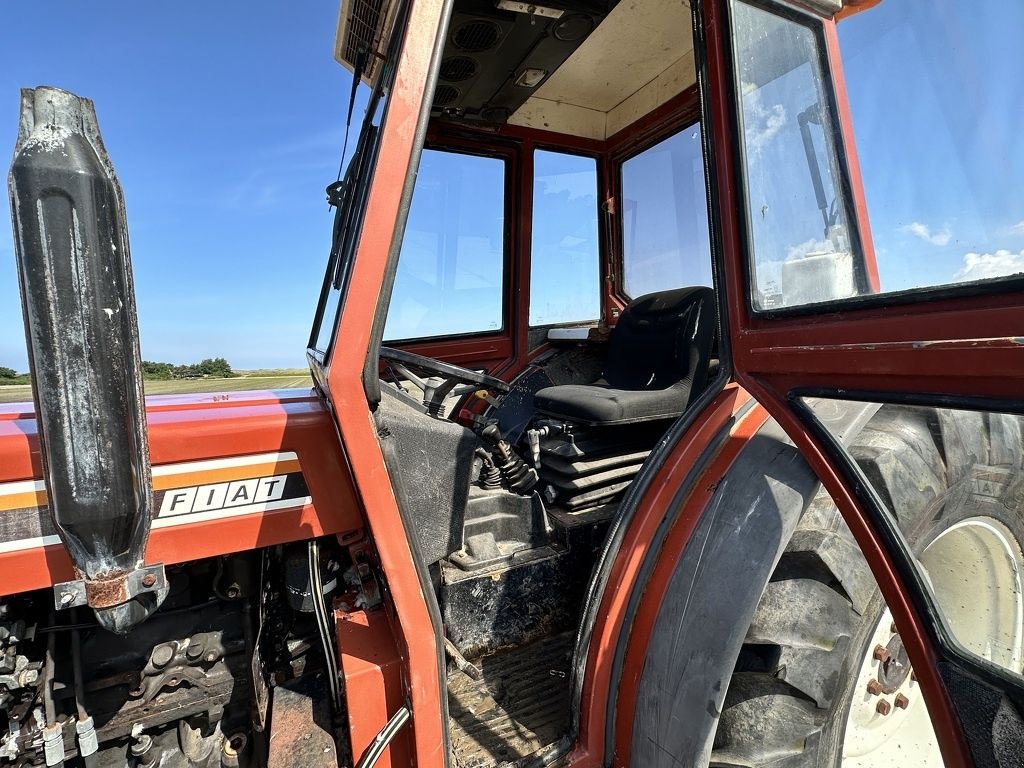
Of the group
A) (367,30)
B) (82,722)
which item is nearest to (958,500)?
(367,30)

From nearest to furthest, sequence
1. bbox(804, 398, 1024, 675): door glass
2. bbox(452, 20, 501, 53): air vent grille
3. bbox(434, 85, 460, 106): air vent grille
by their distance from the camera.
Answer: bbox(804, 398, 1024, 675): door glass < bbox(452, 20, 501, 53): air vent grille < bbox(434, 85, 460, 106): air vent grille

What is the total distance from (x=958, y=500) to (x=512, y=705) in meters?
1.13

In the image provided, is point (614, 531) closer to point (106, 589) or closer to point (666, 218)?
point (106, 589)

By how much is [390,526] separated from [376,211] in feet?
2.00

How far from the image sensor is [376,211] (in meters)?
1.05

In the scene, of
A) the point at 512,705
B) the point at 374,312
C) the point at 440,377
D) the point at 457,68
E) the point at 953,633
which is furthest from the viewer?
the point at 457,68

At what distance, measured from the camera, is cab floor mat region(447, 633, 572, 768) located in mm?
1310

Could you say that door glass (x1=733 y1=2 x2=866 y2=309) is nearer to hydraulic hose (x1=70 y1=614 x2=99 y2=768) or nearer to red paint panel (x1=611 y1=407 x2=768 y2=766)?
red paint panel (x1=611 y1=407 x2=768 y2=766)

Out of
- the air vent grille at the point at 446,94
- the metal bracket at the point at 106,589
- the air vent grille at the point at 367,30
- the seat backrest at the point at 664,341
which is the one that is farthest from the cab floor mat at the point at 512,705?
the air vent grille at the point at 446,94

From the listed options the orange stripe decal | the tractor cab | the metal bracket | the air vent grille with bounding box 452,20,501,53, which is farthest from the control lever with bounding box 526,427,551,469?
the air vent grille with bounding box 452,20,501,53

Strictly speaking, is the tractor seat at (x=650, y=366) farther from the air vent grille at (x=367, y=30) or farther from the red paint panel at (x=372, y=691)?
the air vent grille at (x=367, y=30)

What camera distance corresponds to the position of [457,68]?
2150mm

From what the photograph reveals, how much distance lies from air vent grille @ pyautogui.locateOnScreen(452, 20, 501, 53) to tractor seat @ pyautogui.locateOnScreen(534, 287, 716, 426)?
121 cm

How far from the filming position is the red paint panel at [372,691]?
3.66ft
